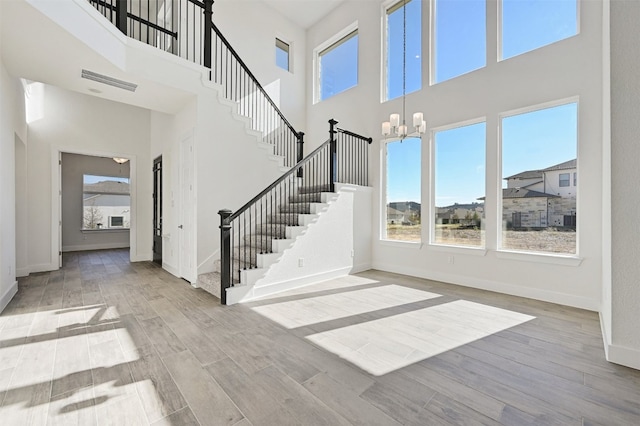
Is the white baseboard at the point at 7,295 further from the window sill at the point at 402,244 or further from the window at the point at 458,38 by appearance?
the window at the point at 458,38

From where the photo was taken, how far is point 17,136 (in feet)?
14.2

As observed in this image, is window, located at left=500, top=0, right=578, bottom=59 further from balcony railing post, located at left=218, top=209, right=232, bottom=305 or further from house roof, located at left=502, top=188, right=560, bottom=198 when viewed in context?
balcony railing post, located at left=218, top=209, right=232, bottom=305

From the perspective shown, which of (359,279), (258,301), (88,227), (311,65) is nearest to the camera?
(258,301)

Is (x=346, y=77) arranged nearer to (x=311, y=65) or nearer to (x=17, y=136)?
(x=311, y=65)

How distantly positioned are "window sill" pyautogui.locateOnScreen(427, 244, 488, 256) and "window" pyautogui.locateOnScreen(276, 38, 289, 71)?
577 centimetres

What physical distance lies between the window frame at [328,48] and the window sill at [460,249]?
3974 millimetres

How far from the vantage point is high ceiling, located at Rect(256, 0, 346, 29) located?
6.43 metres

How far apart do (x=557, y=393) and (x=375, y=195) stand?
162 inches

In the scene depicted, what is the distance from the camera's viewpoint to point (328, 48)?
7.02m

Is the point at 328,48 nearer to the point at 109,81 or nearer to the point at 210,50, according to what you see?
the point at 210,50

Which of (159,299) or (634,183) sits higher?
(634,183)

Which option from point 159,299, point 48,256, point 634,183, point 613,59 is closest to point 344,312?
point 159,299

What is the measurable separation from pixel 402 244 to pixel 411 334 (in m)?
2.66

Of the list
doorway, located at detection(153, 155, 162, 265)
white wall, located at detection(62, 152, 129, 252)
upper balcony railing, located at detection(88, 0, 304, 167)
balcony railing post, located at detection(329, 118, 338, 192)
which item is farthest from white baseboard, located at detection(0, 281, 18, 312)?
white wall, located at detection(62, 152, 129, 252)
